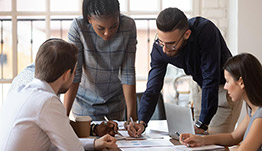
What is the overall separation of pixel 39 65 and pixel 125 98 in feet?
3.25

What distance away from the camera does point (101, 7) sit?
7.14ft

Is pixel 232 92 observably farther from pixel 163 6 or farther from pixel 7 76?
pixel 7 76

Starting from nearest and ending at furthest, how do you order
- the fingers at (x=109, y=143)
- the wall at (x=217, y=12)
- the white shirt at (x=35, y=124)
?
the white shirt at (x=35, y=124), the fingers at (x=109, y=143), the wall at (x=217, y=12)

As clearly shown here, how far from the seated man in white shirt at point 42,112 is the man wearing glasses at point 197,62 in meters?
0.61

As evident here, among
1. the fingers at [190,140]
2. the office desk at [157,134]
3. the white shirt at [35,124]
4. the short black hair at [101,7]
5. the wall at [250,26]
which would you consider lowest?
the office desk at [157,134]

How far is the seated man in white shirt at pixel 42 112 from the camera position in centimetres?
147

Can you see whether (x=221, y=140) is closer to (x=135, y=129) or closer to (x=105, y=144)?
(x=135, y=129)

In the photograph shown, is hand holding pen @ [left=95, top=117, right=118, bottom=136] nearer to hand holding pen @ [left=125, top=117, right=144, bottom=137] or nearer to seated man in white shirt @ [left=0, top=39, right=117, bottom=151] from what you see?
hand holding pen @ [left=125, top=117, right=144, bottom=137]

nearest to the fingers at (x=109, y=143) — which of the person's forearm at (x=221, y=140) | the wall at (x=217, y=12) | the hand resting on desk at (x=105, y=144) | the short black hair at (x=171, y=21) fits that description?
the hand resting on desk at (x=105, y=144)

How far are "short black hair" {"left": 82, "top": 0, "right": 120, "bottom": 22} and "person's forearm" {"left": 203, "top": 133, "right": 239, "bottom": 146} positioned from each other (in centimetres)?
83

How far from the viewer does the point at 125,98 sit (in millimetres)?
2510

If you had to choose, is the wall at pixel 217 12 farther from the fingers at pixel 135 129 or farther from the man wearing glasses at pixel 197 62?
the fingers at pixel 135 129

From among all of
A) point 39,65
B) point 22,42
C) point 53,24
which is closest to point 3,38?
point 22,42

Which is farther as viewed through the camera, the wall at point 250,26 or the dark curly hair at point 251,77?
the wall at point 250,26
